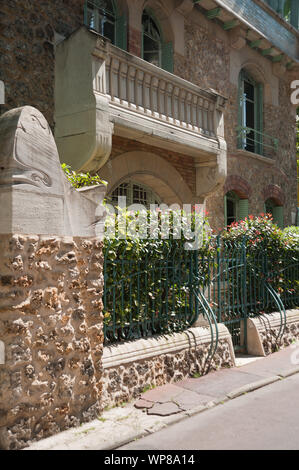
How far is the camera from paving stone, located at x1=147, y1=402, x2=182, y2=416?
445 cm

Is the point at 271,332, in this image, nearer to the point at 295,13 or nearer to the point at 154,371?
the point at 154,371

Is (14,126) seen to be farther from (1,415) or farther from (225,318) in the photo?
(225,318)

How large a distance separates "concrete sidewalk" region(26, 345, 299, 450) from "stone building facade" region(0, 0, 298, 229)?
13.2 ft

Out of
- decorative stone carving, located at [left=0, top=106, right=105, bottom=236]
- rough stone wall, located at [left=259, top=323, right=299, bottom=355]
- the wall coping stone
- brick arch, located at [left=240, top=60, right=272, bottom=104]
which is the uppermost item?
brick arch, located at [left=240, top=60, right=272, bottom=104]

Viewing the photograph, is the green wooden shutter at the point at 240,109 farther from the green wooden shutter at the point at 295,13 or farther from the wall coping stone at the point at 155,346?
the wall coping stone at the point at 155,346

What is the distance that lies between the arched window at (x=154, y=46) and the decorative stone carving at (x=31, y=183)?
7.44 meters

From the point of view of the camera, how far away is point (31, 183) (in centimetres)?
377

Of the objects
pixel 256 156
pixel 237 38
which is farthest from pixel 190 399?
pixel 237 38

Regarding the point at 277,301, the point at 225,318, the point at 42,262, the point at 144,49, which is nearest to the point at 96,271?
the point at 42,262

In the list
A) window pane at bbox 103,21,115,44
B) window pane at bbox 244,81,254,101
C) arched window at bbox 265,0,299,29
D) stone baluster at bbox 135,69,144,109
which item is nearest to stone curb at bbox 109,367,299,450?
stone baluster at bbox 135,69,144,109

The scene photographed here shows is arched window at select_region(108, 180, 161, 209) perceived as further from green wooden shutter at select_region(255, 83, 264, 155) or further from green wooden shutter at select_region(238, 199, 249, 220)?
green wooden shutter at select_region(255, 83, 264, 155)

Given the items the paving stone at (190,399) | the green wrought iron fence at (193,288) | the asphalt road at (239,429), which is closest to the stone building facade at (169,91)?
the green wrought iron fence at (193,288)

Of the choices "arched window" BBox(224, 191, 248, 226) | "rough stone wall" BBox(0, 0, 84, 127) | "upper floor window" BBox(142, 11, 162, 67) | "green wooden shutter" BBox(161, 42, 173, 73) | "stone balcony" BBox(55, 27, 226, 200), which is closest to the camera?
"rough stone wall" BBox(0, 0, 84, 127)

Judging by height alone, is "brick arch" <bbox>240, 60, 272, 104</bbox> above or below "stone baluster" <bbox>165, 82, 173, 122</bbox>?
above
